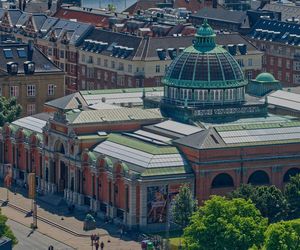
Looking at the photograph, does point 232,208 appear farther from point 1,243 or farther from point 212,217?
point 1,243

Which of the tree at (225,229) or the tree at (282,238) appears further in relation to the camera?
the tree at (225,229)

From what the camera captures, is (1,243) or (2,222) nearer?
(1,243)

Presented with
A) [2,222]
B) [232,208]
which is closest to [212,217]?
[232,208]

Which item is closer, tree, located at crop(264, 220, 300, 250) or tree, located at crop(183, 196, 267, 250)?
tree, located at crop(264, 220, 300, 250)
